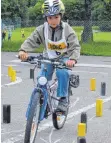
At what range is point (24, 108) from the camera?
28.9 feet

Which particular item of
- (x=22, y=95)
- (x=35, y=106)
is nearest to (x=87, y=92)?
(x=22, y=95)

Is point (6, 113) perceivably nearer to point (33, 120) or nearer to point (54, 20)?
point (33, 120)

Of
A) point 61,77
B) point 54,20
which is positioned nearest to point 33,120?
point 61,77

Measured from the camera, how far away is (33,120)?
18.8 feet

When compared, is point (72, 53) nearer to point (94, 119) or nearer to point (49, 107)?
point (49, 107)

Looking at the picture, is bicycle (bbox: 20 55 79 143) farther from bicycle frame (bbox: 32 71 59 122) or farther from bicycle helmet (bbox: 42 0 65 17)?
bicycle helmet (bbox: 42 0 65 17)

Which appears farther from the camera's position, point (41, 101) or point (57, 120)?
point (57, 120)

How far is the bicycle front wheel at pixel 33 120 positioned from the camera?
5.62 m

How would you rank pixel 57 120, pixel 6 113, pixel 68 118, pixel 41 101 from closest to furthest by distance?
pixel 41 101
pixel 57 120
pixel 6 113
pixel 68 118

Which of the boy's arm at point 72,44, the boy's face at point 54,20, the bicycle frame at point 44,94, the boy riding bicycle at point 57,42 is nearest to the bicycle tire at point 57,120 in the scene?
the boy riding bicycle at point 57,42

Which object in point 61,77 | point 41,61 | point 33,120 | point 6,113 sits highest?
point 41,61

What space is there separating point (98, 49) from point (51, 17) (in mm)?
21225

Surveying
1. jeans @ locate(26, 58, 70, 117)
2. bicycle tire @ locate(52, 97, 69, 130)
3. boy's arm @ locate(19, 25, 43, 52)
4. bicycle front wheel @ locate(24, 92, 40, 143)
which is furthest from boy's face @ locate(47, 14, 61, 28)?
bicycle tire @ locate(52, 97, 69, 130)

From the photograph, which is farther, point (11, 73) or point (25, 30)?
point (25, 30)
